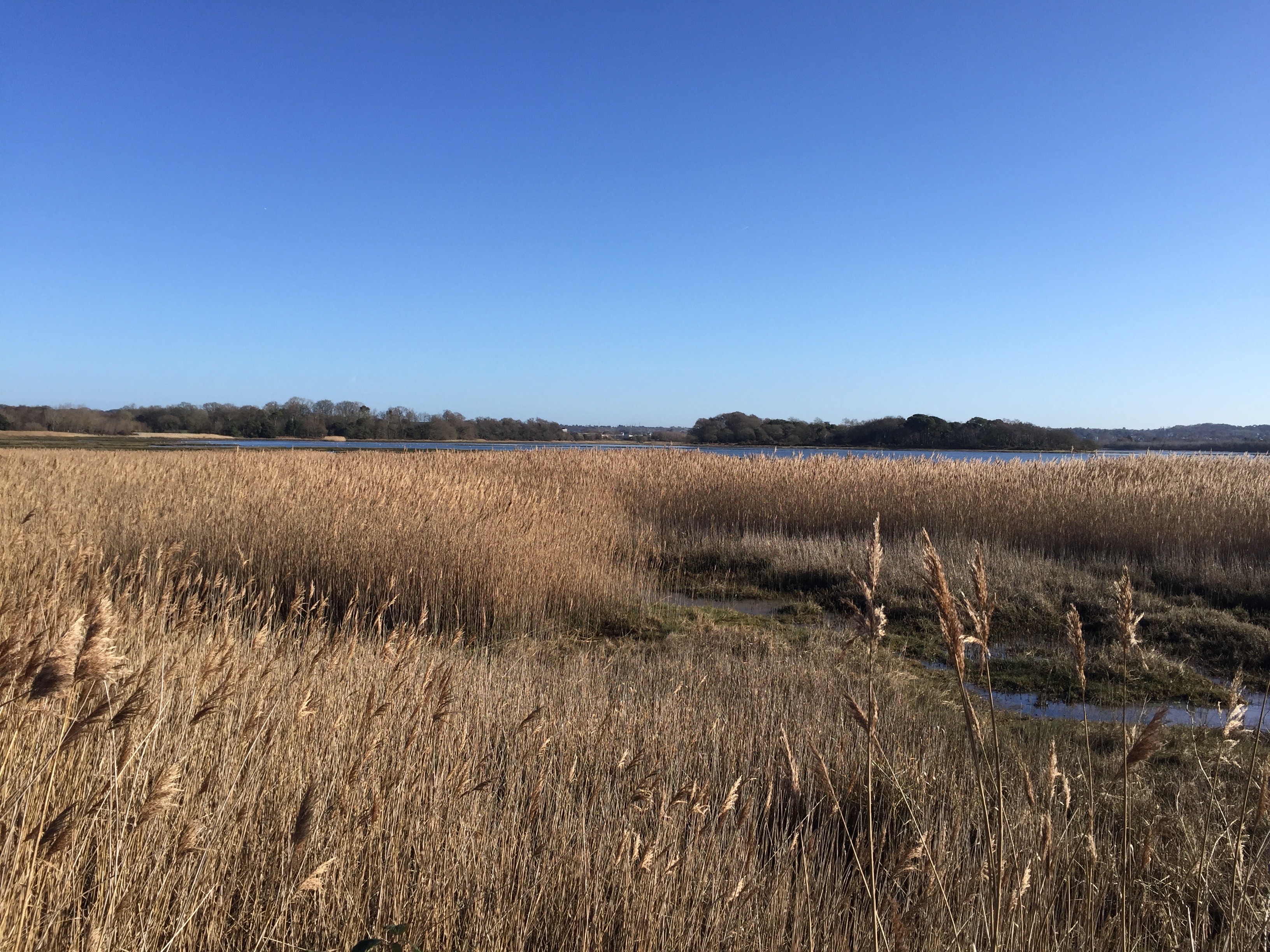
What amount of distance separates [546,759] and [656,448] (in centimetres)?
2021

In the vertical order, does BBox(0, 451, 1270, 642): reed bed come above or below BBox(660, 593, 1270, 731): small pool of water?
above

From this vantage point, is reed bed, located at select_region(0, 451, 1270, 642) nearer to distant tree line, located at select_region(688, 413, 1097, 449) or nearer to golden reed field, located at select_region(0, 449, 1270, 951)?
golden reed field, located at select_region(0, 449, 1270, 951)

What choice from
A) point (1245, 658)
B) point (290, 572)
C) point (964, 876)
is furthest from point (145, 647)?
point (1245, 658)

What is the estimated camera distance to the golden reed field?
1.76 meters

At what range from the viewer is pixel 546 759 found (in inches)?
122

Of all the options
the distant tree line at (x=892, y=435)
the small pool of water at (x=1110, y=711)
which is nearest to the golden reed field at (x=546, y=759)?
the small pool of water at (x=1110, y=711)

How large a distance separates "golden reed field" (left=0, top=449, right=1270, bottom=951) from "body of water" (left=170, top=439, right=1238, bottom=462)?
10345mm

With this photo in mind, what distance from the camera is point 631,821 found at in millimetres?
2539

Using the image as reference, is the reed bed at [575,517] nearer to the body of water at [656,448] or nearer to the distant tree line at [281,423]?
the body of water at [656,448]

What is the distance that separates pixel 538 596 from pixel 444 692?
498 cm

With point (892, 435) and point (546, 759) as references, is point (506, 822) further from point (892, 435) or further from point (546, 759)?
point (892, 435)

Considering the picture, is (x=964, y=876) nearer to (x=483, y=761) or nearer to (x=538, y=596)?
(x=483, y=761)

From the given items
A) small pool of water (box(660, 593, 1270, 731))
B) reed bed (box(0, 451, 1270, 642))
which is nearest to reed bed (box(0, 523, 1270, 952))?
small pool of water (box(660, 593, 1270, 731))

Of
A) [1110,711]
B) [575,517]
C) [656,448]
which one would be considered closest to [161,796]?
[1110,711]
